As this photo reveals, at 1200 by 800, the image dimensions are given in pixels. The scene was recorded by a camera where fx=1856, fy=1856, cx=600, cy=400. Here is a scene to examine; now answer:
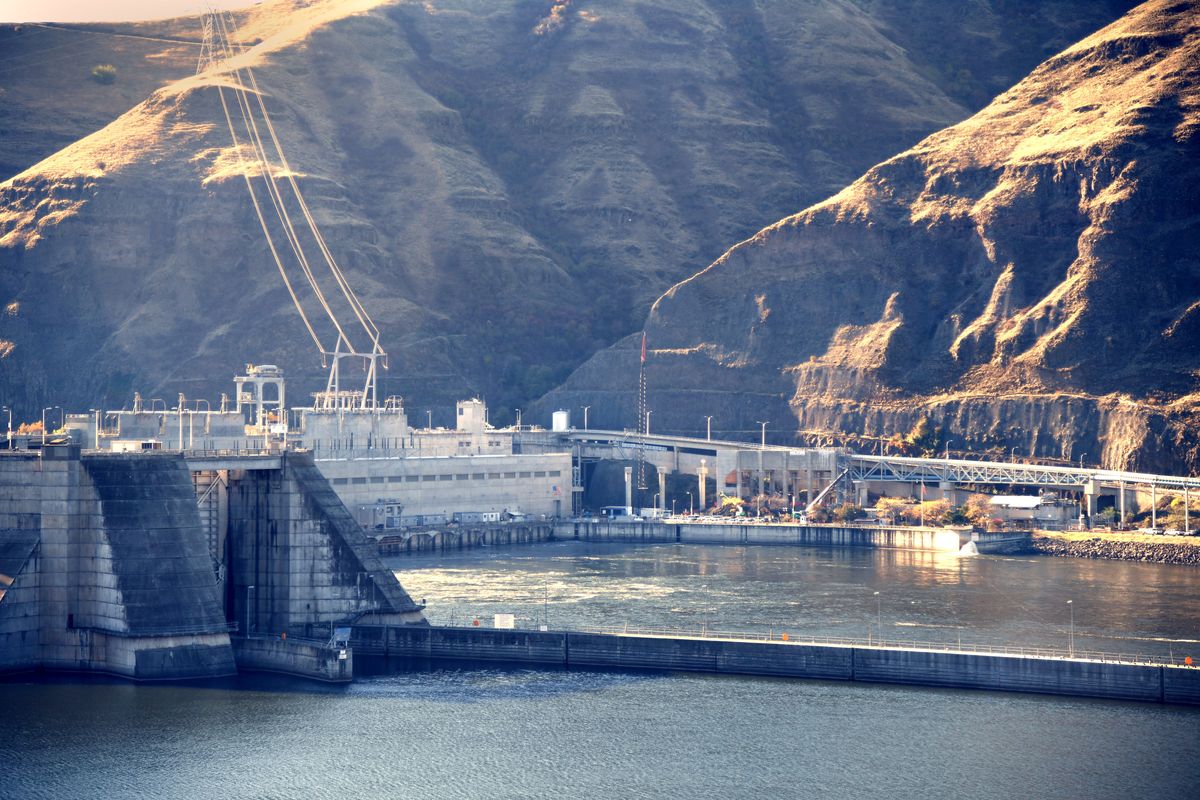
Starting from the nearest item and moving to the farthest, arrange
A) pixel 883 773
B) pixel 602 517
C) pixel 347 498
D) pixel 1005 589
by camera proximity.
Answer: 1. pixel 883 773
2. pixel 1005 589
3. pixel 347 498
4. pixel 602 517

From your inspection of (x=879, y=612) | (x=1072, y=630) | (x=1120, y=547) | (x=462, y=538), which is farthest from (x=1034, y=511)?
(x=1072, y=630)

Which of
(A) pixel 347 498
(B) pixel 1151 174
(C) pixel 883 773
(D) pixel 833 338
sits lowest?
(C) pixel 883 773

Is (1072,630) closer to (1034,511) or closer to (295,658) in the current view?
(295,658)

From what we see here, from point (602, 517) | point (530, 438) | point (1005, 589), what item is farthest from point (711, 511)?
point (1005, 589)

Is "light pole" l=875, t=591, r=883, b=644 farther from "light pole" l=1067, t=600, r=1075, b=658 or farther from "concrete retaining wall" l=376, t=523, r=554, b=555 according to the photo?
"concrete retaining wall" l=376, t=523, r=554, b=555

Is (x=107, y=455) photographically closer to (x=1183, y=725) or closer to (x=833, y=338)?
(x=1183, y=725)
